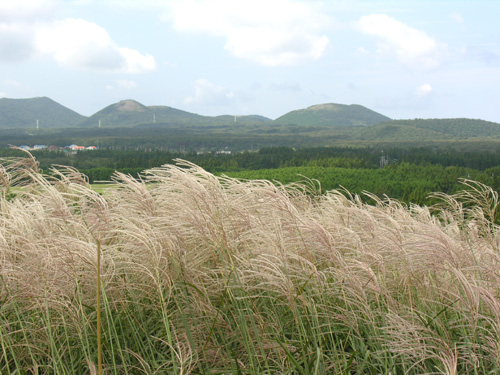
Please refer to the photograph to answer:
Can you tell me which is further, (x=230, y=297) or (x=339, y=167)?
(x=339, y=167)

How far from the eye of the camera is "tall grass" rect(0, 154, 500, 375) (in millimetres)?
3869

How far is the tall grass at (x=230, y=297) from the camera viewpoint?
3.87m

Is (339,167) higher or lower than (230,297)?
lower

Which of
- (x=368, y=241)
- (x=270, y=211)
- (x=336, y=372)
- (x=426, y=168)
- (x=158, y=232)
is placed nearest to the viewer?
(x=336, y=372)

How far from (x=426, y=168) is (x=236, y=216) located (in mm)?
115096

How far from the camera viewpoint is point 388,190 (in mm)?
91250

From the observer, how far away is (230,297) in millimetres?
4352

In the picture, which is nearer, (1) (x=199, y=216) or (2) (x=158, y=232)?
(2) (x=158, y=232)

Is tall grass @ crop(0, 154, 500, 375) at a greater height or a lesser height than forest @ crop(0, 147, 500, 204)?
greater

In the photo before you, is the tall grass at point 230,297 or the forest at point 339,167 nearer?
the tall grass at point 230,297

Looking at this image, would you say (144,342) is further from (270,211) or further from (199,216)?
(270,211)

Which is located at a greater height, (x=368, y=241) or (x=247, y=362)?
(x=368, y=241)

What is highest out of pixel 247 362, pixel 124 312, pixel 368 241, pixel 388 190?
pixel 368 241

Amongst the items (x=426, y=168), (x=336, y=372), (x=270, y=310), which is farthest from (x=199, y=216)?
(x=426, y=168)
